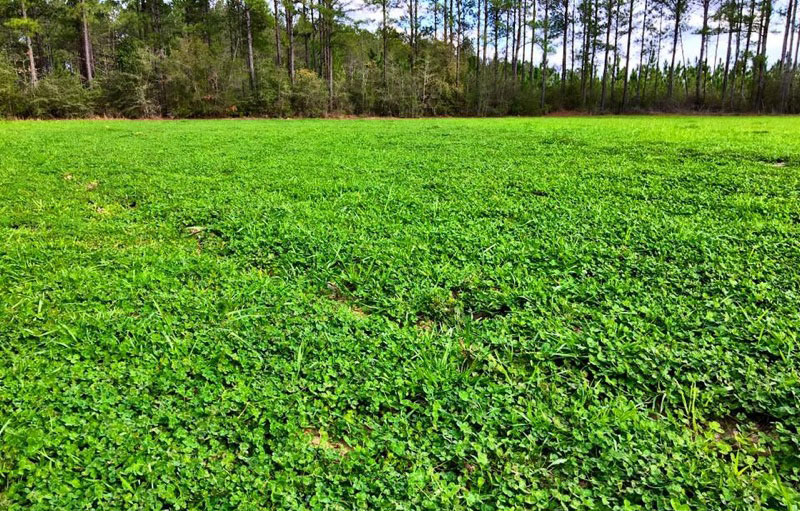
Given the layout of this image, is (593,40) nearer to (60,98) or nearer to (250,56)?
(250,56)

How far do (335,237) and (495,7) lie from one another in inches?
1623

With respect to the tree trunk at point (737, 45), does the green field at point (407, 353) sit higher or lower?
lower

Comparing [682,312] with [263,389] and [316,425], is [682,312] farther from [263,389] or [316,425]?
[263,389]

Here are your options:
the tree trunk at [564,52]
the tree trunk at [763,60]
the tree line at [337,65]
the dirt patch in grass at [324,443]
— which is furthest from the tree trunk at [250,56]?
the tree trunk at [763,60]

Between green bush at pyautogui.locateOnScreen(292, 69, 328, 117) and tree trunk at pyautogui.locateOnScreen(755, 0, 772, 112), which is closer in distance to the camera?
green bush at pyautogui.locateOnScreen(292, 69, 328, 117)

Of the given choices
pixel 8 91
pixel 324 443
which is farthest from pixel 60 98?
pixel 324 443

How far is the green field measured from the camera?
1576 mm

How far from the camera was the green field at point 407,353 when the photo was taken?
1576mm

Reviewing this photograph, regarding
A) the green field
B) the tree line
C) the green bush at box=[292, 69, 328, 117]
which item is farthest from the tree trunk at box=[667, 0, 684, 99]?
the green field

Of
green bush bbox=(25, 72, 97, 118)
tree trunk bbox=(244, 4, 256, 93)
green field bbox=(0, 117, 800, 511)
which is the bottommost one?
green field bbox=(0, 117, 800, 511)

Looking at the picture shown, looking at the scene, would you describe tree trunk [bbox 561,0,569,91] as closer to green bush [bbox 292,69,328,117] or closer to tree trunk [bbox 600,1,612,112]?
tree trunk [bbox 600,1,612,112]

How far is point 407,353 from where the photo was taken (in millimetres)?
2252

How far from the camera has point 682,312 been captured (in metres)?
2.45

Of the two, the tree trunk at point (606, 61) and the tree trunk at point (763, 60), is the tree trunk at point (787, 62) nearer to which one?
the tree trunk at point (763, 60)
